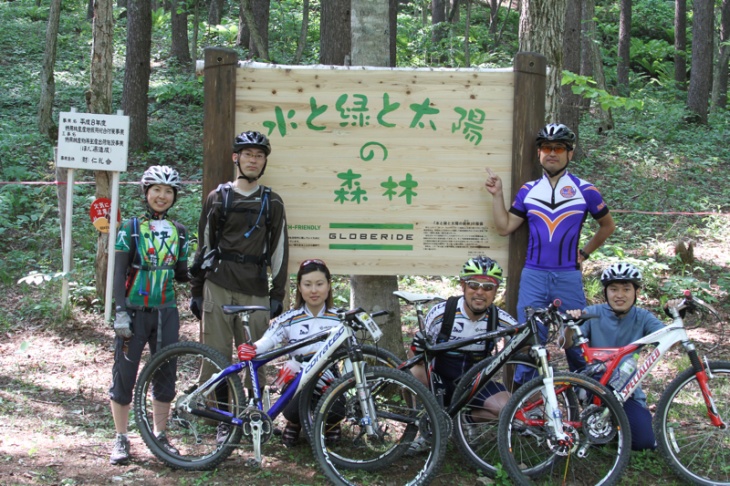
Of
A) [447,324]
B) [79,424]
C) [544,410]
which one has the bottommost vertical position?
[79,424]

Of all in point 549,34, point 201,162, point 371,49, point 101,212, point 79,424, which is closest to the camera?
point 79,424

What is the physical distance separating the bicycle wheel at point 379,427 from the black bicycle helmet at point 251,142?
1.60 meters

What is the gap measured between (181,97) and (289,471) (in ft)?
47.2

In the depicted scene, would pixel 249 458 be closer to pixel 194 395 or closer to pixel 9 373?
pixel 194 395

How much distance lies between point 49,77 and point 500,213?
38.1ft

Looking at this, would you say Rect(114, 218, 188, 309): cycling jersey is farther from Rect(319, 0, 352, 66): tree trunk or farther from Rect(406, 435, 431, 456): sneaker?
Rect(319, 0, 352, 66): tree trunk

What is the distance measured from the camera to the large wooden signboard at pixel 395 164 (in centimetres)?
509

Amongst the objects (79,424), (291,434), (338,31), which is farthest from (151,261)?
(338,31)

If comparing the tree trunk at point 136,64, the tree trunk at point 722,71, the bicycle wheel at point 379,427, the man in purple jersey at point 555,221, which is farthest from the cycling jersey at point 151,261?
the tree trunk at point 722,71

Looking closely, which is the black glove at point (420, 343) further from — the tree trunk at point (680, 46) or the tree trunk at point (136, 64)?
the tree trunk at point (680, 46)

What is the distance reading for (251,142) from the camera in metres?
4.56

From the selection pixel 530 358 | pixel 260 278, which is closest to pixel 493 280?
pixel 530 358

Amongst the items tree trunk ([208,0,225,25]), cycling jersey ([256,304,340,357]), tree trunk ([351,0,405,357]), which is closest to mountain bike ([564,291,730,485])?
cycling jersey ([256,304,340,357])

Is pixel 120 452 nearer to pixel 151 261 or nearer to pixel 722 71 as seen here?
pixel 151 261
